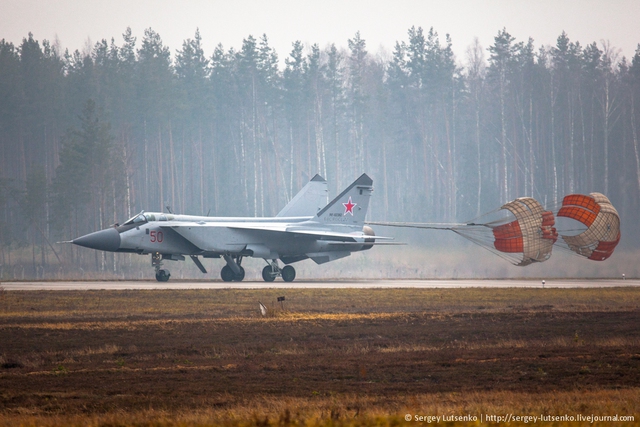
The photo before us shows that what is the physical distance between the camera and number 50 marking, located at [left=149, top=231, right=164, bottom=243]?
30.5m

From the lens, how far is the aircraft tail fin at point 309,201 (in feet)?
116

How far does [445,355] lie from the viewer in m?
12.9

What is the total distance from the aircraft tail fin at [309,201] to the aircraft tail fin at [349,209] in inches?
79.6

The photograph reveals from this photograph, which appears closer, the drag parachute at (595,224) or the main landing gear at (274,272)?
the drag parachute at (595,224)

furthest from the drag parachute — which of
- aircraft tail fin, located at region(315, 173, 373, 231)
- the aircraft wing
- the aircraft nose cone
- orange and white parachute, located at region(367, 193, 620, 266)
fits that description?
the aircraft nose cone

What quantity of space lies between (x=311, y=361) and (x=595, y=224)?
17.7 metres

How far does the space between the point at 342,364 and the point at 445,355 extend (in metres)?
1.95

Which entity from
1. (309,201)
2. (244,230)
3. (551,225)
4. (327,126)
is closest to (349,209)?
(309,201)

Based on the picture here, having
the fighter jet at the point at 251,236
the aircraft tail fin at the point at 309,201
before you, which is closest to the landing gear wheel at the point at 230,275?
the fighter jet at the point at 251,236

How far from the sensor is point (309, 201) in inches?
1407

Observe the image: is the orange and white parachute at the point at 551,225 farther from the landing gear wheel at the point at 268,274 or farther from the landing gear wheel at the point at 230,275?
the landing gear wheel at the point at 230,275

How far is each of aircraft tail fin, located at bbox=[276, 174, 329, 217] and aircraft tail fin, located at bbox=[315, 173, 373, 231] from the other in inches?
79.6

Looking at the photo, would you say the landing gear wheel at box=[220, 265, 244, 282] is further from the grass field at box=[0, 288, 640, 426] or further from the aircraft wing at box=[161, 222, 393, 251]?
the grass field at box=[0, 288, 640, 426]

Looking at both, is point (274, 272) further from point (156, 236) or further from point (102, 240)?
point (102, 240)
